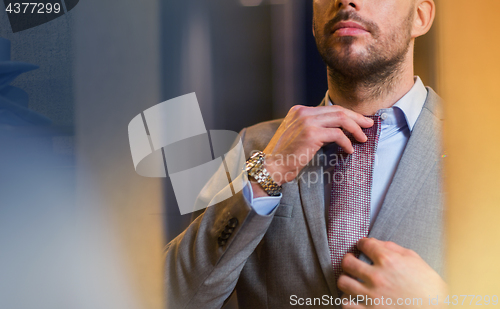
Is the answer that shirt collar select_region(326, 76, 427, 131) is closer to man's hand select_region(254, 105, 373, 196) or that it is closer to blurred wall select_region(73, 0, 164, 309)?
man's hand select_region(254, 105, 373, 196)

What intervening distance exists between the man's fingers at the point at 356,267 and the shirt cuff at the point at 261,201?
0.15m

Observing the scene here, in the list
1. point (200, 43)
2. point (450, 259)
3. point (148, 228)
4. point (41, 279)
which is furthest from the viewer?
point (200, 43)

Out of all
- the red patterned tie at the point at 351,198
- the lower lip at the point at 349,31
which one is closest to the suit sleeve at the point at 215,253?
the red patterned tie at the point at 351,198

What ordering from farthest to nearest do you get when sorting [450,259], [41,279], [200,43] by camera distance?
[200,43] → [41,279] → [450,259]

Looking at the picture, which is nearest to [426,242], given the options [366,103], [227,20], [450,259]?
[450,259]

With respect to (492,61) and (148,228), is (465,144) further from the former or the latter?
(148,228)

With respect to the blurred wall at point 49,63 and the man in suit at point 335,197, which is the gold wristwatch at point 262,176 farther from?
the blurred wall at point 49,63

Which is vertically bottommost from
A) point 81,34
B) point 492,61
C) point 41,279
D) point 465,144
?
point 41,279

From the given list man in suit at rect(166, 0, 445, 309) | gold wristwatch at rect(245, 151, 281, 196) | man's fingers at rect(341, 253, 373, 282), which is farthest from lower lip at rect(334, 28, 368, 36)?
man's fingers at rect(341, 253, 373, 282)

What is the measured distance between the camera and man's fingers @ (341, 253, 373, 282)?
0.50 m

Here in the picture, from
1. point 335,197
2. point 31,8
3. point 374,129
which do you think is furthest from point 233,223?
point 31,8

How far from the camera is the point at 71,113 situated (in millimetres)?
702

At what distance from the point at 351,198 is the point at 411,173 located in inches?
4.3

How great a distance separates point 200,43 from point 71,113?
0.36m
